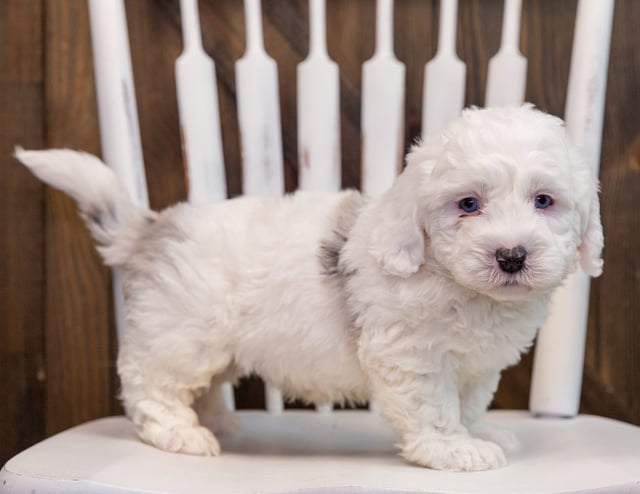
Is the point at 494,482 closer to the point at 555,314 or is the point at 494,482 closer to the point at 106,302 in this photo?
the point at 555,314

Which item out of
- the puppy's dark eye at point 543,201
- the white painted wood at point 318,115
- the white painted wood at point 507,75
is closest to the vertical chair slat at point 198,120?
the white painted wood at point 318,115

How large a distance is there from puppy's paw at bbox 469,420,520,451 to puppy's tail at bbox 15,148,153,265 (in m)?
0.49

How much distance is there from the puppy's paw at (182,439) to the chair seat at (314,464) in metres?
0.02

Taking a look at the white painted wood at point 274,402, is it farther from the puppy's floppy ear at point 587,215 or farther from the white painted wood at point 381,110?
the puppy's floppy ear at point 587,215

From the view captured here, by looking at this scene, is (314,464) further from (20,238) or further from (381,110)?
(20,238)

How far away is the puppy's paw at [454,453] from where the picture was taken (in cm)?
96

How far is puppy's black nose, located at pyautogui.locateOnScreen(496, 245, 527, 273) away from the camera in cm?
88

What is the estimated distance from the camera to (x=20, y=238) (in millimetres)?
1520

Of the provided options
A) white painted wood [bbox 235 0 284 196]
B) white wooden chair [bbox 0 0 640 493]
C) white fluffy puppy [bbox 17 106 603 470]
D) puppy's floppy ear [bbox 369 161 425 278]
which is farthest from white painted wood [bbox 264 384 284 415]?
puppy's floppy ear [bbox 369 161 425 278]

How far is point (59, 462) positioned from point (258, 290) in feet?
0.96

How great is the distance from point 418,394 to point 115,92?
0.59 m

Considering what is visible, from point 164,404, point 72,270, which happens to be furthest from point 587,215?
point 72,270

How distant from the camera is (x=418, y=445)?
99 cm

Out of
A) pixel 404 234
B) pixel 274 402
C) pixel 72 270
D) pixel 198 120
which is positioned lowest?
pixel 274 402
